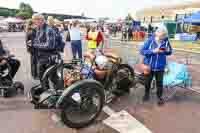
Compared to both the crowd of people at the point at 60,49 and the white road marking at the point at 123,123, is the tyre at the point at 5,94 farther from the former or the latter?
the white road marking at the point at 123,123

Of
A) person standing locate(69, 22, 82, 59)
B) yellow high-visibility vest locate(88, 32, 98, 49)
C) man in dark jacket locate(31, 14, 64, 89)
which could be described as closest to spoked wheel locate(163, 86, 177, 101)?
man in dark jacket locate(31, 14, 64, 89)

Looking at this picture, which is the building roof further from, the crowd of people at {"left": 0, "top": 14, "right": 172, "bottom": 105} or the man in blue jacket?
the man in blue jacket

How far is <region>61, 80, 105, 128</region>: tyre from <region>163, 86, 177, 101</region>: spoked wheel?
2.07 m

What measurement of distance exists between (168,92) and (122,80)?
134 cm

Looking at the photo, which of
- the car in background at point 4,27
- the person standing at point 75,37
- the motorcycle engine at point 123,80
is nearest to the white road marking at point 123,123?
the motorcycle engine at point 123,80

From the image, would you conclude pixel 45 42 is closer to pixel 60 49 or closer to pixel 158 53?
pixel 60 49

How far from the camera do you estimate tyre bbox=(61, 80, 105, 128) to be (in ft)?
15.2

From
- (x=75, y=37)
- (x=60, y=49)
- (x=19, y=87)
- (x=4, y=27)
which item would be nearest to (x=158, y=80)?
(x=60, y=49)

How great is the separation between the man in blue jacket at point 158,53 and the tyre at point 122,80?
471mm

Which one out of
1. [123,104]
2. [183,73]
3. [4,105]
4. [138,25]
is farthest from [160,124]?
[138,25]

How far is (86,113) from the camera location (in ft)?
16.1

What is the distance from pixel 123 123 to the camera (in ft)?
Answer: 16.1

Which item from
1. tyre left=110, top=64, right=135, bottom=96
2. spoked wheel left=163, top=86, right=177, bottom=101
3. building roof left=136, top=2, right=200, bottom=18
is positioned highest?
building roof left=136, top=2, right=200, bottom=18

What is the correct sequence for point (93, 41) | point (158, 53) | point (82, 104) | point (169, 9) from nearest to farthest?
point (82, 104) → point (158, 53) → point (93, 41) → point (169, 9)
